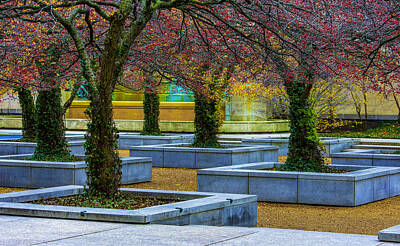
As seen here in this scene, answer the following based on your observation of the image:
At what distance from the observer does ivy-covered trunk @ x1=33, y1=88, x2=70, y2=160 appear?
56.0 feet

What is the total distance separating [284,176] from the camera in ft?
43.5

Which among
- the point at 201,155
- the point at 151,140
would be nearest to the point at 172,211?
the point at 201,155

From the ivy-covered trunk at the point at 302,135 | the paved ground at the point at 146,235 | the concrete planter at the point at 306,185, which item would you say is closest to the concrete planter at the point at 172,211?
the paved ground at the point at 146,235

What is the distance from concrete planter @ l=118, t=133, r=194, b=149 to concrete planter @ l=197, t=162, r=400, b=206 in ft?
37.1

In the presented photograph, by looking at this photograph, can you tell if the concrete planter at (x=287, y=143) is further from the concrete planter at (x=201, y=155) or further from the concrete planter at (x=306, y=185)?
the concrete planter at (x=306, y=185)

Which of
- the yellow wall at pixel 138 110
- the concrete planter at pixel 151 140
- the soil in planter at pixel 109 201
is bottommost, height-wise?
the soil in planter at pixel 109 201

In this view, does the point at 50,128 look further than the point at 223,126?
No

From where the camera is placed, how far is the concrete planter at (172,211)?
8.61 meters

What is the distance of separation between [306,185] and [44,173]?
6260 mm

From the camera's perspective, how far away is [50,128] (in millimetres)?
17188

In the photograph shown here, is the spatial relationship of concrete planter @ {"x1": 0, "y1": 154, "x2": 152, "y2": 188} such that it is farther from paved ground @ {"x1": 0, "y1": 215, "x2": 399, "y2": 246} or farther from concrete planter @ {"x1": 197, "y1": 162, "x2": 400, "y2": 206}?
paved ground @ {"x1": 0, "y1": 215, "x2": 399, "y2": 246}

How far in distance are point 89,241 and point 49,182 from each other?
27.0ft

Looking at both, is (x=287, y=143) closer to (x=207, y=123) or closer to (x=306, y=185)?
(x=207, y=123)

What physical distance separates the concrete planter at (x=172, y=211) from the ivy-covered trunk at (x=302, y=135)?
4.57 metres
